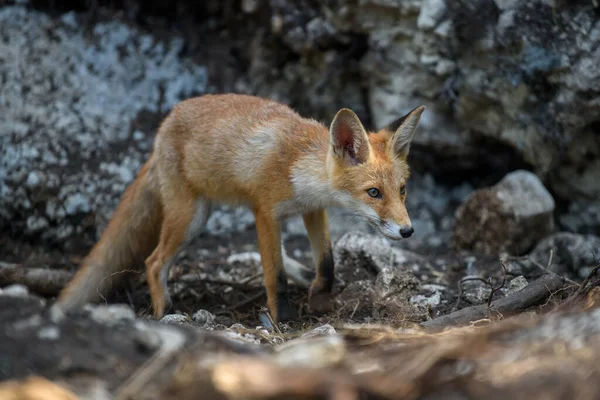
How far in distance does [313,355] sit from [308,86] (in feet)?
17.3

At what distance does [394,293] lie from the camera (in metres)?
4.66

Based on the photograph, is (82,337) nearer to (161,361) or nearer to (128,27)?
(161,361)

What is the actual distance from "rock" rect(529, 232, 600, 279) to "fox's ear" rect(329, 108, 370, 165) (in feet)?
6.14

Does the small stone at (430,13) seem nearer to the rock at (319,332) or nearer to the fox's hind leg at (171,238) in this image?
the fox's hind leg at (171,238)

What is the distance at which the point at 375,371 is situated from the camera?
232cm

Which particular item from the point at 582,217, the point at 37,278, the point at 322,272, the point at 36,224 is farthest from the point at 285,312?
the point at 582,217

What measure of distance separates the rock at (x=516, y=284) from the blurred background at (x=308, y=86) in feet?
5.35

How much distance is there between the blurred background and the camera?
18.9 ft

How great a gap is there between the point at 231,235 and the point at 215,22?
264cm

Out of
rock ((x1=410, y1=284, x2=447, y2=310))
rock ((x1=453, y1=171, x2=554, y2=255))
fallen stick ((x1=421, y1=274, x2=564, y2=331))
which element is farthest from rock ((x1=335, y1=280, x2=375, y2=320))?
rock ((x1=453, y1=171, x2=554, y2=255))

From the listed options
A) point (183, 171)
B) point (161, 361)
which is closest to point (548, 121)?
point (183, 171)

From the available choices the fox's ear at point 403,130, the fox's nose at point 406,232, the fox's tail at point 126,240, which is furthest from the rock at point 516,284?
the fox's tail at point 126,240

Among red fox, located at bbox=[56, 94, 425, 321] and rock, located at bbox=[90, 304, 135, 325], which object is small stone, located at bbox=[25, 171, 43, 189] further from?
rock, located at bbox=[90, 304, 135, 325]

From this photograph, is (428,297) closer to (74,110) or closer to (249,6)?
(249,6)
